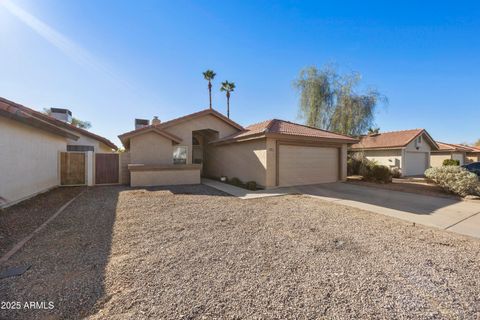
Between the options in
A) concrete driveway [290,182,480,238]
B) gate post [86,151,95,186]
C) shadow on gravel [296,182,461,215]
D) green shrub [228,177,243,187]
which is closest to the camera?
concrete driveway [290,182,480,238]

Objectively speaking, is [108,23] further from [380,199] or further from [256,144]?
[380,199]

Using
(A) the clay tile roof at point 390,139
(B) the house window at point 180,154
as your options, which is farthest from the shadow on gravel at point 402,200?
(A) the clay tile roof at point 390,139

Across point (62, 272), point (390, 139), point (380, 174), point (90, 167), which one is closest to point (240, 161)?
point (90, 167)

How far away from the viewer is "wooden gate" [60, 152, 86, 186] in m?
12.1

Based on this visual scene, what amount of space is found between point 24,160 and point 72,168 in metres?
4.29

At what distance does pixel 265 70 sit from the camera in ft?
53.9

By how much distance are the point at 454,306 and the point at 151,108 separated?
23.0 meters

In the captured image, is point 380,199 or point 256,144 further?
point 256,144

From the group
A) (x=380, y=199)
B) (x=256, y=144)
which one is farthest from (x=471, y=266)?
(x=256, y=144)

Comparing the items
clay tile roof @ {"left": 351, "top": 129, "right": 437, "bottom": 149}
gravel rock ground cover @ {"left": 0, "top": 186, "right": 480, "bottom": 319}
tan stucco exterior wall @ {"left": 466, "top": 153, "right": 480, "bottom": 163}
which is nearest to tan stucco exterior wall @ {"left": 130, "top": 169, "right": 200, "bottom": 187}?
gravel rock ground cover @ {"left": 0, "top": 186, "right": 480, "bottom": 319}

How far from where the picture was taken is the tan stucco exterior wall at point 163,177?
12211 mm

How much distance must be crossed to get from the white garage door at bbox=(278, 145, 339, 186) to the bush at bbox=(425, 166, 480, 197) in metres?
5.15

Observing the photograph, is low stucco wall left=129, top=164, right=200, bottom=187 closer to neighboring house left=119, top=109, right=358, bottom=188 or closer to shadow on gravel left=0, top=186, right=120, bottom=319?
neighboring house left=119, top=109, right=358, bottom=188

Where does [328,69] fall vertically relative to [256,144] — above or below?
above
